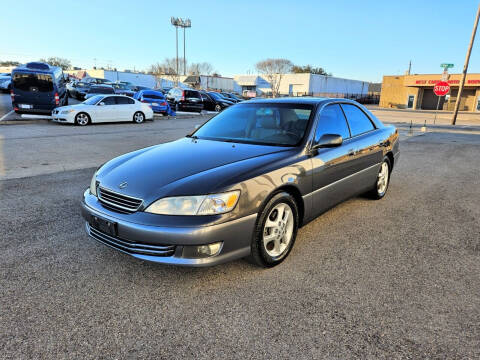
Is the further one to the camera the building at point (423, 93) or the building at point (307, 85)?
the building at point (307, 85)

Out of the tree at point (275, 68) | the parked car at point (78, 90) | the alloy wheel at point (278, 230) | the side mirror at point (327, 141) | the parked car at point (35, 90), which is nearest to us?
the alloy wheel at point (278, 230)

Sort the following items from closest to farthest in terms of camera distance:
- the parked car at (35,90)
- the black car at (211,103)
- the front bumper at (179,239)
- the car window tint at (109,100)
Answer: the front bumper at (179,239)
the parked car at (35,90)
the car window tint at (109,100)
the black car at (211,103)

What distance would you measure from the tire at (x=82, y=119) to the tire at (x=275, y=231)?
44.8ft

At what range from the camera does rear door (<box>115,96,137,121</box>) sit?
1562 cm

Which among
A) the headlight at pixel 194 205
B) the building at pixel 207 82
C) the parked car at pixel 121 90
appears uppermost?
the building at pixel 207 82

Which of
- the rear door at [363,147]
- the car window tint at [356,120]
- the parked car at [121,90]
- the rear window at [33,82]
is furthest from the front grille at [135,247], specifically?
the parked car at [121,90]

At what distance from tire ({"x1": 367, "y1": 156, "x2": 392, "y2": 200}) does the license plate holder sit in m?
3.71

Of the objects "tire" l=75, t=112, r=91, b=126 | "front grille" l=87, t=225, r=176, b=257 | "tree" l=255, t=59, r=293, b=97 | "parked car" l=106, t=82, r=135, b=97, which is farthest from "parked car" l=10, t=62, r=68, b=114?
"tree" l=255, t=59, r=293, b=97

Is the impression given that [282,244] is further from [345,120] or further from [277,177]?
[345,120]

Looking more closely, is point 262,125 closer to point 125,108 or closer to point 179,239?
point 179,239

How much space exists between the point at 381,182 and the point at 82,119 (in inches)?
518

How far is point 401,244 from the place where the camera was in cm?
368

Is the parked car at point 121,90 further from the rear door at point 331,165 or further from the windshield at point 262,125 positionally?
the rear door at point 331,165

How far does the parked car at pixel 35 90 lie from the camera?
570 inches
